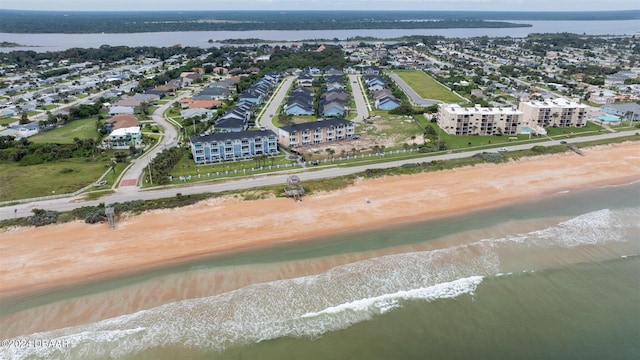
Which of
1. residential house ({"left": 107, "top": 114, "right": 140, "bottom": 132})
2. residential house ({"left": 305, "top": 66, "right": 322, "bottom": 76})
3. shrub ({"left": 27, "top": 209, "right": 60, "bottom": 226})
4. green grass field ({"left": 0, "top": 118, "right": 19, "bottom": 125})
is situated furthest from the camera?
residential house ({"left": 305, "top": 66, "right": 322, "bottom": 76})

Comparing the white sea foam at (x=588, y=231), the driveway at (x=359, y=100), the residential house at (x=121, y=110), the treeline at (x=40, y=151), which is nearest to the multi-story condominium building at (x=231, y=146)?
the treeline at (x=40, y=151)

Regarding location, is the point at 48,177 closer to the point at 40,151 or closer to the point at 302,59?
the point at 40,151

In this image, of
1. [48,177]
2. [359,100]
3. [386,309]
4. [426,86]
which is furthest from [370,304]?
[426,86]

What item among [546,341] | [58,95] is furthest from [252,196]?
[58,95]

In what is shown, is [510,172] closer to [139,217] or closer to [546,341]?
[546,341]

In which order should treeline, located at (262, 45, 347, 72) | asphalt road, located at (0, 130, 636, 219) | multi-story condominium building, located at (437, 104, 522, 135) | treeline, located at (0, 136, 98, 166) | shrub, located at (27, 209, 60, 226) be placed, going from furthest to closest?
treeline, located at (262, 45, 347, 72) → multi-story condominium building, located at (437, 104, 522, 135) → treeline, located at (0, 136, 98, 166) → asphalt road, located at (0, 130, 636, 219) → shrub, located at (27, 209, 60, 226)

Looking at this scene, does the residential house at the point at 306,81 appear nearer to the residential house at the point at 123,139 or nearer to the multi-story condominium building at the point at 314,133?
the multi-story condominium building at the point at 314,133

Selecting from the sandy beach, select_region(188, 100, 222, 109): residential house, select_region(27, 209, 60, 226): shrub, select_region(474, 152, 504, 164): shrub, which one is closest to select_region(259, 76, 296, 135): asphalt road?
select_region(188, 100, 222, 109): residential house

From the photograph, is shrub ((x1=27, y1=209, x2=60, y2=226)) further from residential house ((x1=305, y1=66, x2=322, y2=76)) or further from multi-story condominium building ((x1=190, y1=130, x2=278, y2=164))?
residential house ((x1=305, y1=66, x2=322, y2=76))
